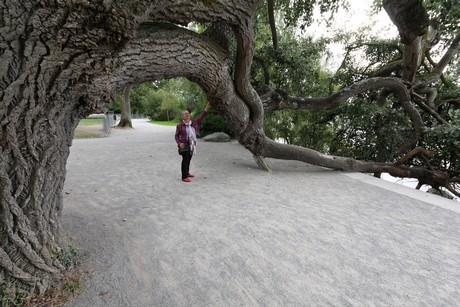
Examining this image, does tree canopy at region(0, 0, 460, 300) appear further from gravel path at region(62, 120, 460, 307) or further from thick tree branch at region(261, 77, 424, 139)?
thick tree branch at region(261, 77, 424, 139)

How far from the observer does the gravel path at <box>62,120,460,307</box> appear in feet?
6.73

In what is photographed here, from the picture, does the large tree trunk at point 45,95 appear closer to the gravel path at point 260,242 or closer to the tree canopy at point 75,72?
the tree canopy at point 75,72

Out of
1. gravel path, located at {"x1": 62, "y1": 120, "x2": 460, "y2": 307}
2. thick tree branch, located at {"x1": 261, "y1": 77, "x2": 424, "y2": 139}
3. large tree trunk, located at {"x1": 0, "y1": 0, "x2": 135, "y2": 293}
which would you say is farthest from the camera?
thick tree branch, located at {"x1": 261, "y1": 77, "x2": 424, "y2": 139}

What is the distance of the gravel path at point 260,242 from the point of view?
2.05 meters

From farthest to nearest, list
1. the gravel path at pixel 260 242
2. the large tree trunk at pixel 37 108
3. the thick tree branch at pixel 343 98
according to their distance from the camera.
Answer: the thick tree branch at pixel 343 98, the gravel path at pixel 260 242, the large tree trunk at pixel 37 108

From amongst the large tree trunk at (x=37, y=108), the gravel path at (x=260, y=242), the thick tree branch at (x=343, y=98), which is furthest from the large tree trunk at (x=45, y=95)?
the thick tree branch at (x=343, y=98)

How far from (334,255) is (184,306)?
1.68 metres

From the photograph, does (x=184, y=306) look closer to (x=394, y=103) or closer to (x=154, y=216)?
(x=154, y=216)

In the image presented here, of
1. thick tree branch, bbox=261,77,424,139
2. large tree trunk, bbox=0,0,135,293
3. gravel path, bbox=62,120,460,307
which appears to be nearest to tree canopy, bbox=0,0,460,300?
large tree trunk, bbox=0,0,135,293

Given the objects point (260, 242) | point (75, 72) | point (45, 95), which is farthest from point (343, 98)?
Answer: point (45, 95)

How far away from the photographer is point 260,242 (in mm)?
2807

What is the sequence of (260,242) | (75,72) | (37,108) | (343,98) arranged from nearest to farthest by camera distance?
1. (37,108)
2. (75,72)
3. (260,242)
4. (343,98)

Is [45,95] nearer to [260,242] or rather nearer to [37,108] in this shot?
[37,108]

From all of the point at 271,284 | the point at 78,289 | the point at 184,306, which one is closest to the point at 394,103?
the point at 271,284
